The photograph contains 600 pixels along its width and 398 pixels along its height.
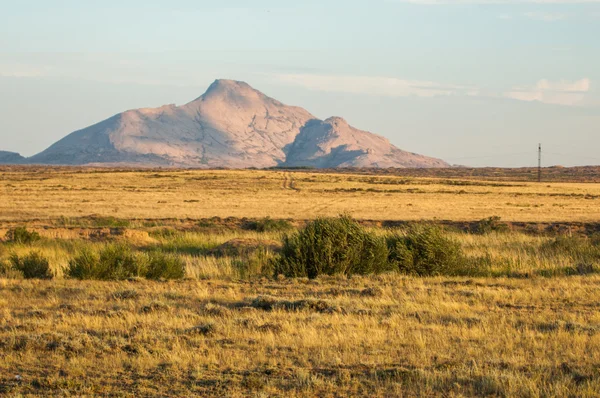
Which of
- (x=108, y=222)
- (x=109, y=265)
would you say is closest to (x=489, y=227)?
(x=108, y=222)

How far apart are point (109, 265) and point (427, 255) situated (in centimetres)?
741

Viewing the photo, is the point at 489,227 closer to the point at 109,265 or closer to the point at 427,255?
the point at 427,255

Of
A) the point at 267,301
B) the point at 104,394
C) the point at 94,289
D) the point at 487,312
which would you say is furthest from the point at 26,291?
the point at 487,312

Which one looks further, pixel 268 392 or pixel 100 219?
pixel 100 219

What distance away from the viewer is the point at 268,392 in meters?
7.39

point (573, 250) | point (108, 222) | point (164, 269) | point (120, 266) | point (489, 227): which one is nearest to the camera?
point (120, 266)

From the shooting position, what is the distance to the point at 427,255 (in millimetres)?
17906

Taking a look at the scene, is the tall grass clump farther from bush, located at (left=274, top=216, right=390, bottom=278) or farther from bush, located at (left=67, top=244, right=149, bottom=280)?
bush, located at (left=67, top=244, right=149, bottom=280)

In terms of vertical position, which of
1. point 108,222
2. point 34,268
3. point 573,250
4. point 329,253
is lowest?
point 108,222

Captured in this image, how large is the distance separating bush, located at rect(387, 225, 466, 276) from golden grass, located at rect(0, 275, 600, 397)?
350 cm

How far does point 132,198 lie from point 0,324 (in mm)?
50267

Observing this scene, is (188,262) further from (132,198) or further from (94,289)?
(132,198)

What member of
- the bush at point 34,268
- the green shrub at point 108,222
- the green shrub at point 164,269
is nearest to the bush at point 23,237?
the bush at point 34,268

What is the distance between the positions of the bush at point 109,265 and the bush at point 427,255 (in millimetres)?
6025
